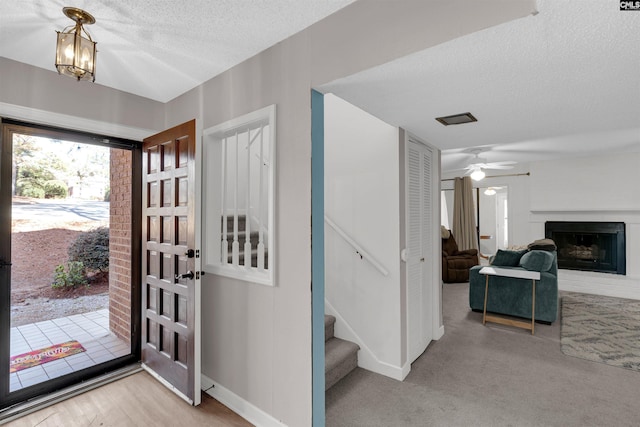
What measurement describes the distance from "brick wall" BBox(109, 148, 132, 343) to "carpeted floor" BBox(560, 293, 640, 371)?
4.41 metres

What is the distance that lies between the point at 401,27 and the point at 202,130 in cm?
172

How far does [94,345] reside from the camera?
3.01 m

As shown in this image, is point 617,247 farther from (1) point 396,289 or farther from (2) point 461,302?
(1) point 396,289

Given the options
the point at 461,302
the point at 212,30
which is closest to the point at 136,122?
the point at 212,30

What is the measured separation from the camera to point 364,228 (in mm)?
2805

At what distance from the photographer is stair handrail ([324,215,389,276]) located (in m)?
2.66

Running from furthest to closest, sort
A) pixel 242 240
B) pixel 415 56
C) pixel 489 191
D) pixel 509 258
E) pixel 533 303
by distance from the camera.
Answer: pixel 489 191
pixel 509 258
pixel 533 303
pixel 242 240
pixel 415 56

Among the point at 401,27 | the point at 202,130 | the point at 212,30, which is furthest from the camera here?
the point at 202,130

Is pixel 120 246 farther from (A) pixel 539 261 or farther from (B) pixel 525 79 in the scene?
(A) pixel 539 261

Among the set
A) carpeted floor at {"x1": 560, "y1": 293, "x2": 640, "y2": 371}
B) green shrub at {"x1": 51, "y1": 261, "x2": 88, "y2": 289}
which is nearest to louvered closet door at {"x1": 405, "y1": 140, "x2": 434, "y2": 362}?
carpeted floor at {"x1": 560, "y1": 293, "x2": 640, "y2": 371}

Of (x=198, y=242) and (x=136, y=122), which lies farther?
(x=136, y=122)

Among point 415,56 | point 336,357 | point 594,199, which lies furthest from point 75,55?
point 594,199

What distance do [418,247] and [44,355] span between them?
358cm

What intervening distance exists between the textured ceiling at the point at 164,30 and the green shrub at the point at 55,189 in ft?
3.62
